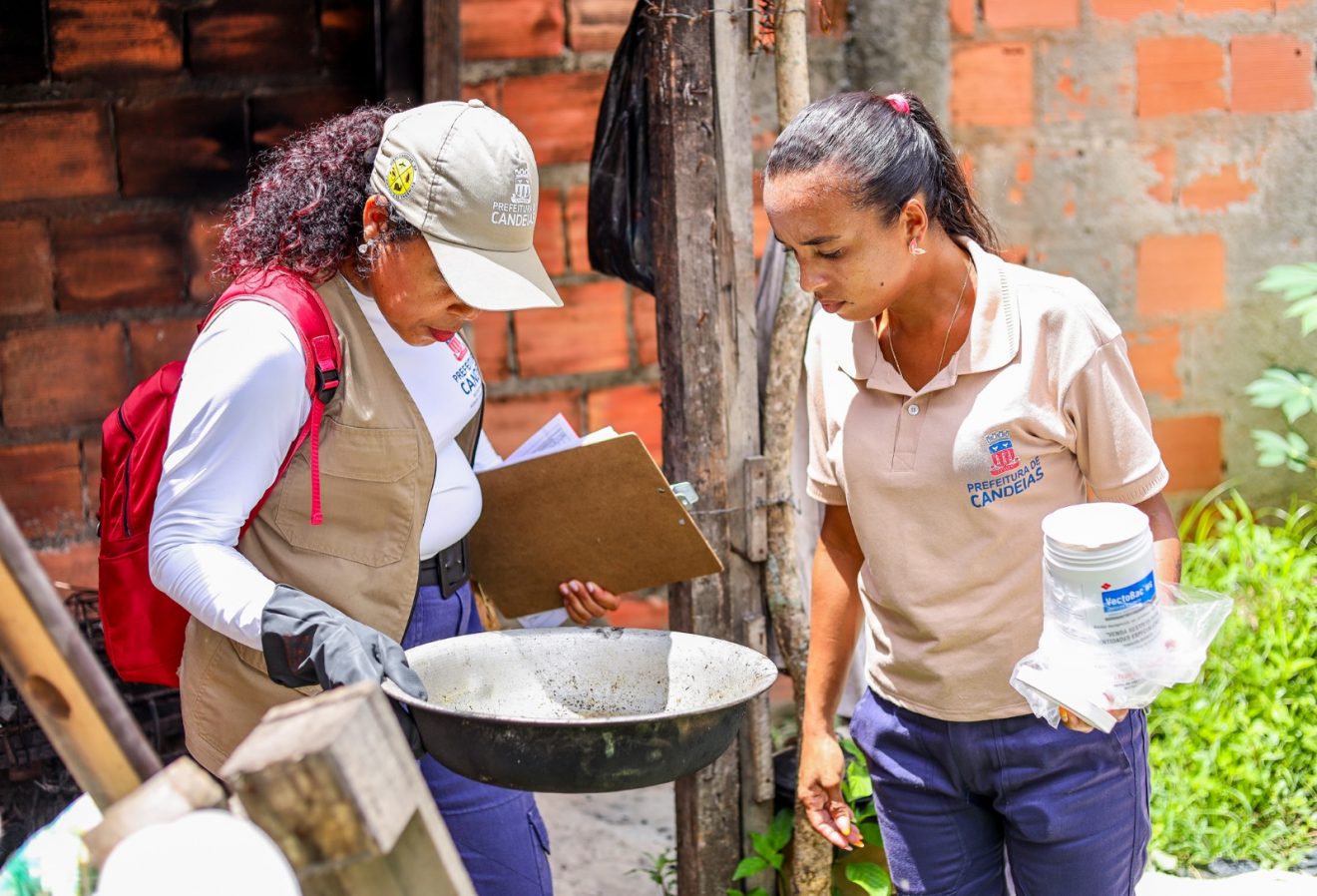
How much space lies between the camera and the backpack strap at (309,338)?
1907 mm

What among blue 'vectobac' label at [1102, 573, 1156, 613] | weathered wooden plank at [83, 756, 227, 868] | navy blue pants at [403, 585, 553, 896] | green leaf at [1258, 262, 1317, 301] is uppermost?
weathered wooden plank at [83, 756, 227, 868]

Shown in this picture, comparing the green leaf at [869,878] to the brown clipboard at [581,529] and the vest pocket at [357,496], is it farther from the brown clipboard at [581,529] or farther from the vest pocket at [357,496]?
the vest pocket at [357,496]

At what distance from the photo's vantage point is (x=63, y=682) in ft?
3.44

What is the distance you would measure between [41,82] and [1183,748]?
3.45 metres

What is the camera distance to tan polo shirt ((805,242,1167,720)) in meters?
1.90

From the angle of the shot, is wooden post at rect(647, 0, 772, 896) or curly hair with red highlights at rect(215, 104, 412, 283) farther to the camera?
Result: wooden post at rect(647, 0, 772, 896)

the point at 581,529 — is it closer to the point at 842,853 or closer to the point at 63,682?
the point at 842,853

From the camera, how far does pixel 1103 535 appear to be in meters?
1.64

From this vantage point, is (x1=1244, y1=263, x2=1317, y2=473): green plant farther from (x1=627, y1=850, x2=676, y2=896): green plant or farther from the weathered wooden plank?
the weathered wooden plank

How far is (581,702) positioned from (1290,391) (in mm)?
2681

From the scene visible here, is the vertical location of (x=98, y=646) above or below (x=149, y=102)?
below

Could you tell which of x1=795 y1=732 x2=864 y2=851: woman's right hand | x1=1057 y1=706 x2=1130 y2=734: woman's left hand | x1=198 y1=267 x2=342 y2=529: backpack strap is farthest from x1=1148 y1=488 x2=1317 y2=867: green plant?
x1=198 y1=267 x2=342 y2=529: backpack strap

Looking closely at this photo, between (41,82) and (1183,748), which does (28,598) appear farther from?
(1183,748)

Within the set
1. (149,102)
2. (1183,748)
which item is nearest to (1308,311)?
(1183,748)
